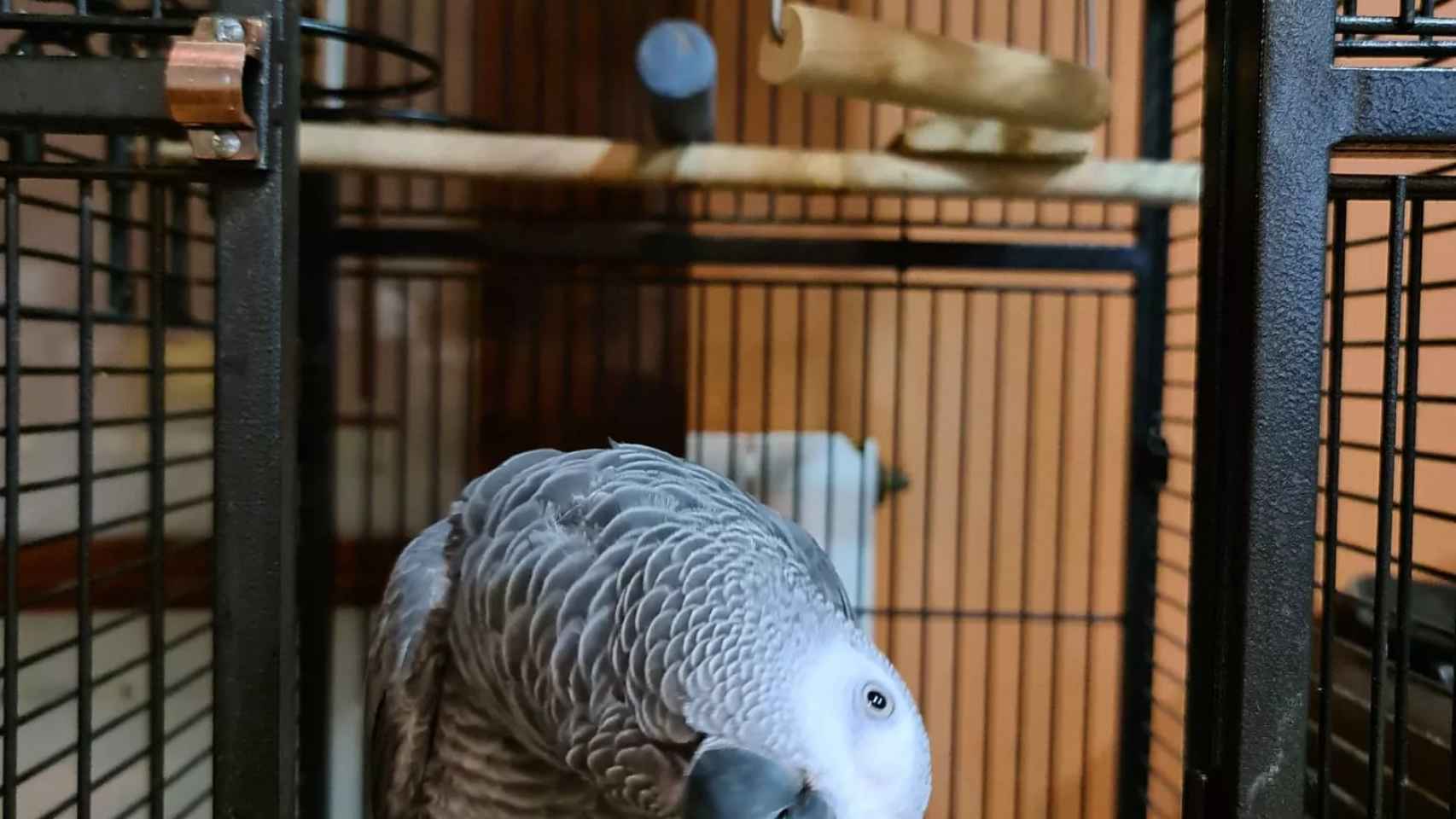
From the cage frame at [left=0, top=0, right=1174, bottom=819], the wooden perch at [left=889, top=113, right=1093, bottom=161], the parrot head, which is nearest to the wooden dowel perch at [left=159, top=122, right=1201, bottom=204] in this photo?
the wooden perch at [left=889, top=113, right=1093, bottom=161]

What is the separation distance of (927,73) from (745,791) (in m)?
0.64

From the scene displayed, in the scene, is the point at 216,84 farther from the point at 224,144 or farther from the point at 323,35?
the point at 323,35

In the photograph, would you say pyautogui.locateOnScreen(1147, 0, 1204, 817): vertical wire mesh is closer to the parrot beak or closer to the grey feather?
the grey feather

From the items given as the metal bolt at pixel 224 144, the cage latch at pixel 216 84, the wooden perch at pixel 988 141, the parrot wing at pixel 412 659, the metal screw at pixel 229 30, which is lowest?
the parrot wing at pixel 412 659

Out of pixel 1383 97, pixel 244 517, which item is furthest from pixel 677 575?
pixel 1383 97

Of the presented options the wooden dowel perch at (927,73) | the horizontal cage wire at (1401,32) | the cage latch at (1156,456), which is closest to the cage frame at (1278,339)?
the horizontal cage wire at (1401,32)

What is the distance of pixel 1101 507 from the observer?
1.30 meters

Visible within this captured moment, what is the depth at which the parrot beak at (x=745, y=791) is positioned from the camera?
43cm

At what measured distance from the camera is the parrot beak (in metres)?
0.43

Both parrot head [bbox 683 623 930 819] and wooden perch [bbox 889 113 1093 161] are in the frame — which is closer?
parrot head [bbox 683 623 930 819]

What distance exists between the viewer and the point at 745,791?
0.43m

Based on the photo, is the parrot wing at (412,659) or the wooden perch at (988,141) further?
the wooden perch at (988,141)

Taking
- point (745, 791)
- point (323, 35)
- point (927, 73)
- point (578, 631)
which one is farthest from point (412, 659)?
point (927, 73)

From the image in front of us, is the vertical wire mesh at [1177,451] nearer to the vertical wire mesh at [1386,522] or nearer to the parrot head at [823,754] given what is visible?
the vertical wire mesh at [1386,522]
